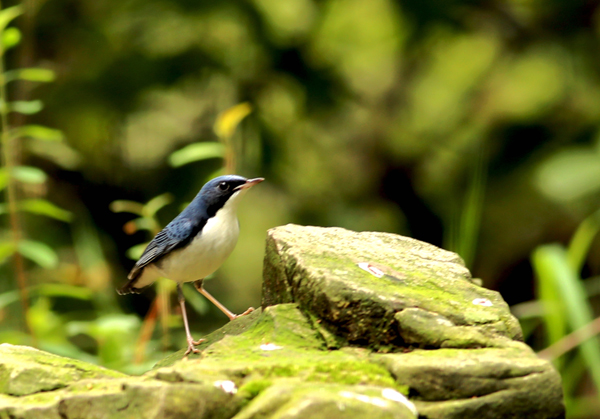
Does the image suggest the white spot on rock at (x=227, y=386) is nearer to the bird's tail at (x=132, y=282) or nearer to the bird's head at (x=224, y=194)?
the bird's head at (x=224, y=194)

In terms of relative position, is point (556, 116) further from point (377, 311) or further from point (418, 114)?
point (377, 311)

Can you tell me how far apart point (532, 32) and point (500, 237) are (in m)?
2.60

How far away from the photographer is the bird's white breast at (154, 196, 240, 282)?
462 centimetres

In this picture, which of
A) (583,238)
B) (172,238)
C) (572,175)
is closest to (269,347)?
(172,238)

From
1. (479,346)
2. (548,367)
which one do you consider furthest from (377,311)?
(548,367)

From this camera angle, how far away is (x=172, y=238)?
473 cm

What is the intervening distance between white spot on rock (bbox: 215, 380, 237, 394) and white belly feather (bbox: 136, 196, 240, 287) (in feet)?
5.78

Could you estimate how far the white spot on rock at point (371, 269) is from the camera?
3.78 meters

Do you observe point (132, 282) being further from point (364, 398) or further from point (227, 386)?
point (364, 398)

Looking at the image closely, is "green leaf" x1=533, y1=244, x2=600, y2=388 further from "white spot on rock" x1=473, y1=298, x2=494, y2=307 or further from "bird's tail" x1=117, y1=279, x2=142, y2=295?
"bird's tail" x1=117, y1=279, x2=142, y2=295

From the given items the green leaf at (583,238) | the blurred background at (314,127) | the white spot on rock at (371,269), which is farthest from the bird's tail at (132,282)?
the green leaf at (583,238)

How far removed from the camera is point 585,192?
7.56m

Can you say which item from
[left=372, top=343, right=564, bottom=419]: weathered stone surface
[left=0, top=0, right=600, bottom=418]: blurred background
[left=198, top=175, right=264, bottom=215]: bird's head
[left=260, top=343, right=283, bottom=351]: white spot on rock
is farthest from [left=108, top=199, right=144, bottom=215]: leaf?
[left=372, top=343, right=564, bottom=419]: weathered stone surface

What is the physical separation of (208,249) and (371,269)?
1.27m
